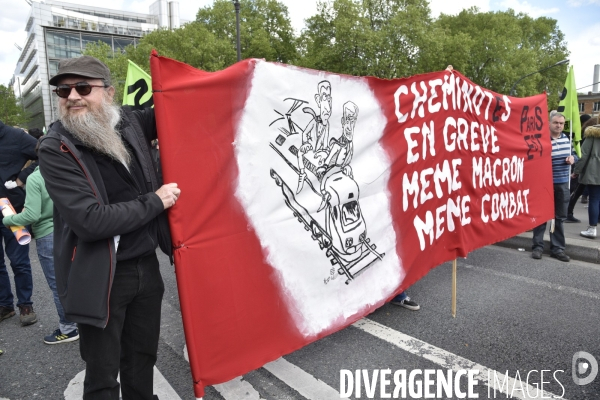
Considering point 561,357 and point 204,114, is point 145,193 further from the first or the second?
point 561,357

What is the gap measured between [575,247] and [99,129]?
19.2ft

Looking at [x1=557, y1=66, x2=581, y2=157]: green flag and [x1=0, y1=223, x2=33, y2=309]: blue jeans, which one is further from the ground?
[x1=557, y1=66, x2=581, y2=157]: green flag

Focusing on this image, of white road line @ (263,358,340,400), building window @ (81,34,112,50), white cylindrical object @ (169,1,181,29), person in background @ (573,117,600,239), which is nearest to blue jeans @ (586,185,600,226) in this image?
person in background @ (573,117,600,239)

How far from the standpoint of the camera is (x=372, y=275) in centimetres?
299

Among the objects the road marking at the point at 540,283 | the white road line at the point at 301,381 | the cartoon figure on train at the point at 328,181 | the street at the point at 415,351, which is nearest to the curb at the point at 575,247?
the street at the point at 415,351

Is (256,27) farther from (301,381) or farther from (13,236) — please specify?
(301,381)

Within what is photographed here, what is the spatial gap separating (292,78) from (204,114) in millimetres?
641

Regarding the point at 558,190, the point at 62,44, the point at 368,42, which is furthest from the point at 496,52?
the point at 62,44

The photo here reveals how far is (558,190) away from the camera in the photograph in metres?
5.40

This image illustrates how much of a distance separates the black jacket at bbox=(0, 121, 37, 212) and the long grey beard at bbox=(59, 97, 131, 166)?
8.31 feet

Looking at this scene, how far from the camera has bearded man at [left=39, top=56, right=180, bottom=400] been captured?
5.75 feet

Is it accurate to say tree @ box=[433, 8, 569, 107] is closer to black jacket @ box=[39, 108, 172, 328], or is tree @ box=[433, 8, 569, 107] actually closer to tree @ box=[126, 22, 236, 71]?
tree @ box=[126, 22, 236, 71]

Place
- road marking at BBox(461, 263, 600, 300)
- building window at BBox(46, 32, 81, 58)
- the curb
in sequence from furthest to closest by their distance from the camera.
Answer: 1. building window at BBox(46, 32, 81, 58)
2. the curb
3. road marking at BBox(461, 263, 600, 300)

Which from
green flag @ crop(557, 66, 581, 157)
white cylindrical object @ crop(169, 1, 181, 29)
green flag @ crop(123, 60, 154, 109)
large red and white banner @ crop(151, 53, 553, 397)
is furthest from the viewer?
white cylindrical object @ crop(169, 1, 181, 29)
